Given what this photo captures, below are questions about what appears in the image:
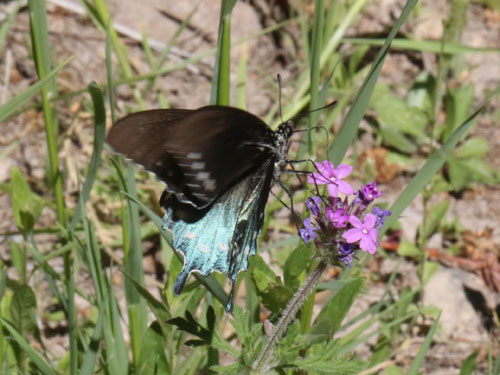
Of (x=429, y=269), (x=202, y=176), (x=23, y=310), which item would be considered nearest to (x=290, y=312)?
(x=202, y=176)

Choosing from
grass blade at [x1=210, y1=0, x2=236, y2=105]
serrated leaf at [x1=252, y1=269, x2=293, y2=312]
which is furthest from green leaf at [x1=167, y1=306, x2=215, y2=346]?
grass blade at [x1=210, y1=0, x2=236, y2=105]

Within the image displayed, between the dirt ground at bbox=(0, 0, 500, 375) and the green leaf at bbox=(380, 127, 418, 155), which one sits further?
the green leaf at bbox=(380, 127, 418, 155)

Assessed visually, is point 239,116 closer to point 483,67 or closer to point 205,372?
point 205,372

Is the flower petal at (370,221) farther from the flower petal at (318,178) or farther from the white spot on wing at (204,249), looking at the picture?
the white spot on wing at (204,249)

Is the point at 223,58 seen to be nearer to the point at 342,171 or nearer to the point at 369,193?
the point at 342,171

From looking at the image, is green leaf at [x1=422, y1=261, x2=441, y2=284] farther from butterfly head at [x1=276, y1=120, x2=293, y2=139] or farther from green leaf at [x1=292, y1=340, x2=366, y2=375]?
green leaf at [x1=292, y1=340, x2=366, y2=375]

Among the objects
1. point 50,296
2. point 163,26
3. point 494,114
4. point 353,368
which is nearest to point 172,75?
point 163,26
